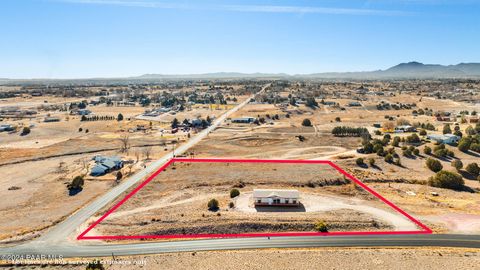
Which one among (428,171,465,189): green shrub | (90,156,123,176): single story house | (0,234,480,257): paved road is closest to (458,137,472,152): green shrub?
(428,171,465,189): green shrub

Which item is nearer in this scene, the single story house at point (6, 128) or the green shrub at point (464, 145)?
the green shrub at point (464, 145)

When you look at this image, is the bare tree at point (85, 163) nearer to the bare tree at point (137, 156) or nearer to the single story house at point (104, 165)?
the single story house at point (104, 165)

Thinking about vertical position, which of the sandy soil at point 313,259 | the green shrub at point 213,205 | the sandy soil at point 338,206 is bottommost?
→ the sandy soil at point 313,259

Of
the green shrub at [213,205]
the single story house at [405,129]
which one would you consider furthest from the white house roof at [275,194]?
the single story house at [405,129]

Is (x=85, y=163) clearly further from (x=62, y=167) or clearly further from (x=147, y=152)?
(x=147, y=152)

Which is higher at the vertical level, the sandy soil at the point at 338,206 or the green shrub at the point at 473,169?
the green shrub at the point at 473,169

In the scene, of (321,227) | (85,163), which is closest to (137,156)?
(85,163)
